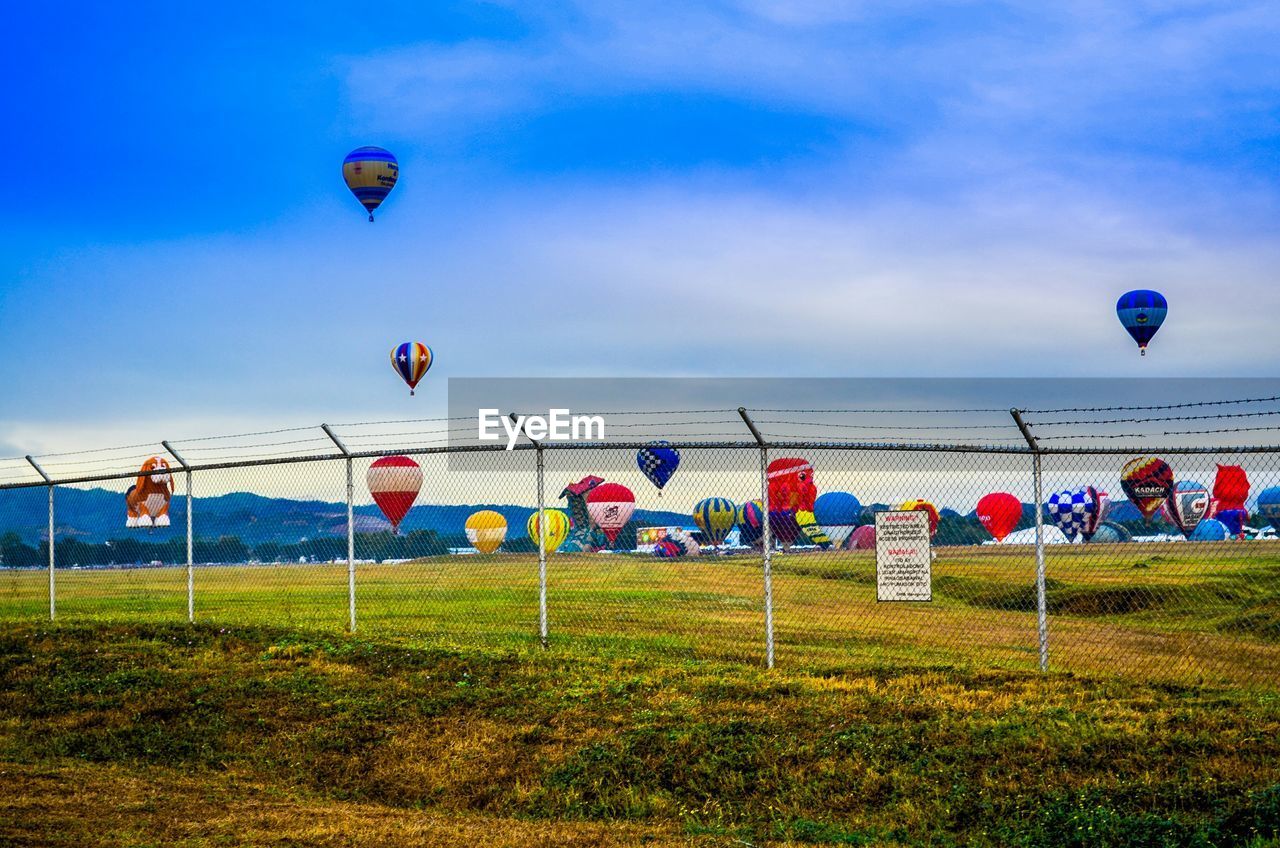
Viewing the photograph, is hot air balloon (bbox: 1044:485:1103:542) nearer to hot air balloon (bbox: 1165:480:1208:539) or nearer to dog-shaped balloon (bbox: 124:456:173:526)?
hot air balloon (bbox: 1165:480:1208:539)

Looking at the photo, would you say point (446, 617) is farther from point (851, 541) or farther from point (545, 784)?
point (851, 541)

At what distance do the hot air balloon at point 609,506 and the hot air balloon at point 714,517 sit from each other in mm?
8189

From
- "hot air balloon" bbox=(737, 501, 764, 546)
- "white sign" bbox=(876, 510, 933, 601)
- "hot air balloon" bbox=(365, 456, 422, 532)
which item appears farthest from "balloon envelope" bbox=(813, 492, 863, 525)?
"white sign" bbox=(876, 510, 933, 601)

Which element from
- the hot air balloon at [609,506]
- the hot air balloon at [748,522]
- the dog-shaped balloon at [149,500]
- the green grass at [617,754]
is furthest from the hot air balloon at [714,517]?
the green grass at [617,754]

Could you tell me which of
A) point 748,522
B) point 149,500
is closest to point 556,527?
point 748,522

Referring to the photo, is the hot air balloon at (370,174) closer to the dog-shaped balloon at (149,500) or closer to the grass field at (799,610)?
the grass field at (799,610)

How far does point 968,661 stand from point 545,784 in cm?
620

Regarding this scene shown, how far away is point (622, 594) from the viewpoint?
3309 cm

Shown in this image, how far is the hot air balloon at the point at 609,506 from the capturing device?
53750mm

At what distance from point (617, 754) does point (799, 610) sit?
57.1ft

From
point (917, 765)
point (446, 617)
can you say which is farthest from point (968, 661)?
point (446, 617)

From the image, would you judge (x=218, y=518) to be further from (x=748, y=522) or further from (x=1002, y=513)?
(x=748, y=522)

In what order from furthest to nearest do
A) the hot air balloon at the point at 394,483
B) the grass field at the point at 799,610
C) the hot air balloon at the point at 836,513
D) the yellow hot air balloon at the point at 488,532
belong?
the hot air balloon at the point at 836,513
the yellow hot air balloon at the point at 488,532
the hot air balloon at the point at 394,483
the grass field at the point at 799,610

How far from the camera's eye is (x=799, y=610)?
28391mm
